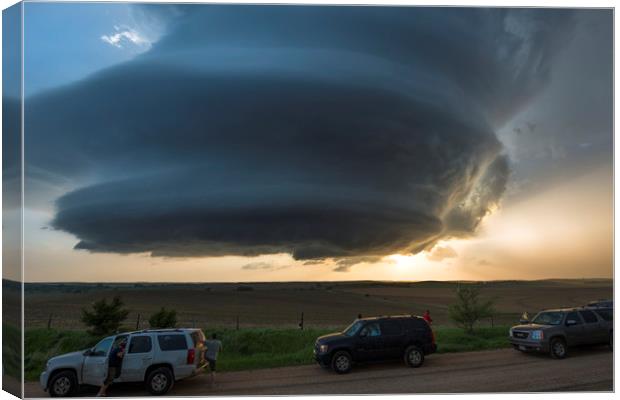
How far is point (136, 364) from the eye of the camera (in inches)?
616

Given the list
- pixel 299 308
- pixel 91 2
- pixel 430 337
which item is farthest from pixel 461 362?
pixel 299 308

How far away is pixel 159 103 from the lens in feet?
70.4

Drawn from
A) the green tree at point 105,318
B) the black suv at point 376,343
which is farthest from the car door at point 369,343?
the green tree at point 105,318

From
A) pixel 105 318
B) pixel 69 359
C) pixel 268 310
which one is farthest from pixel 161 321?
pixel 268 310

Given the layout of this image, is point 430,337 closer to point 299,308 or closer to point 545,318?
point 545,318

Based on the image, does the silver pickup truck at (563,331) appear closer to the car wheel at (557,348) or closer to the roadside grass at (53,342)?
the car wheel at (557,348)

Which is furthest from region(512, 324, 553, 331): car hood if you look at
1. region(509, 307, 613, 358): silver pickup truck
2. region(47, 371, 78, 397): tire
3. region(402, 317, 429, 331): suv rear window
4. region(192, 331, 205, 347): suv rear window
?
region(47, 371, 78, 397): tire

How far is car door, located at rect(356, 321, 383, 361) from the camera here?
18375 mm

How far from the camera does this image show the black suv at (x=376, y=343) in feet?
59.7

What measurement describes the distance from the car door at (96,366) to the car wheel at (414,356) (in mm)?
9492

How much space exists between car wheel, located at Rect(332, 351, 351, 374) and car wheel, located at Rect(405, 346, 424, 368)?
2.10 metres

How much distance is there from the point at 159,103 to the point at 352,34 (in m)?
7.79

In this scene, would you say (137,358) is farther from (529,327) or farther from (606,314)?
(606,314)

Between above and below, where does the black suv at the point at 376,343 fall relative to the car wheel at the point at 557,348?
above
